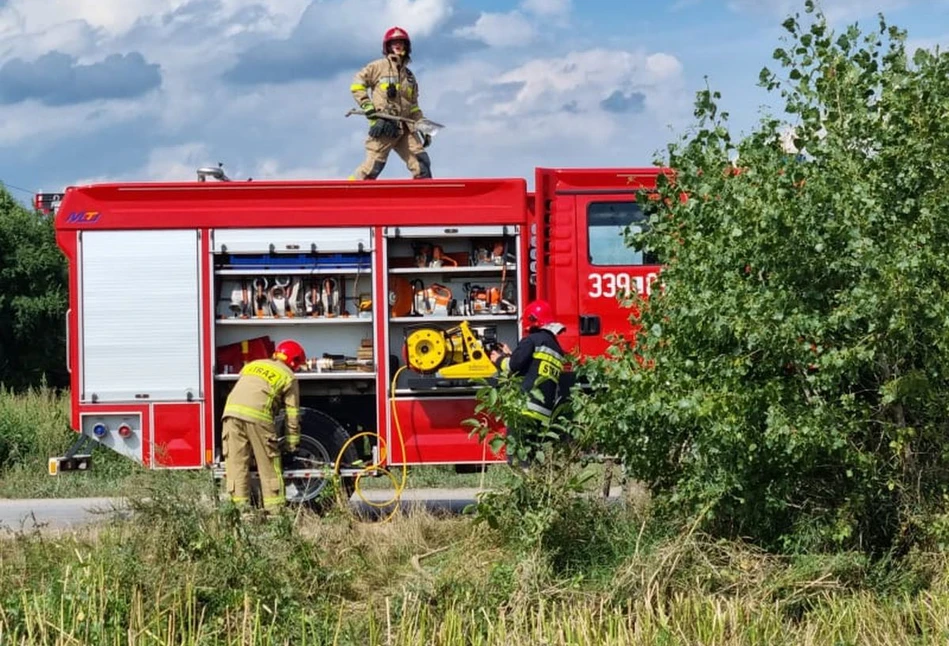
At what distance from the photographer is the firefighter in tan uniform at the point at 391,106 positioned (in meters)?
11.6

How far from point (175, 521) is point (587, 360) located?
8.18 feet

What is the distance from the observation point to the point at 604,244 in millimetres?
10320

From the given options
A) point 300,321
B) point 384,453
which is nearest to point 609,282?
point 384,453

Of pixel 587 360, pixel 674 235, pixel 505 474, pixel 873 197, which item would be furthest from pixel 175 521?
pixel 873 197

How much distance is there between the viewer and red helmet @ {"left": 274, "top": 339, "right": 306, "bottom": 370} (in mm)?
9875

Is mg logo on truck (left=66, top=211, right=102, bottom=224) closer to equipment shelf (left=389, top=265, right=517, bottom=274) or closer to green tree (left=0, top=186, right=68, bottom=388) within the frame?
equipment shelf (left=389, top=265, right=517, bottom=274)

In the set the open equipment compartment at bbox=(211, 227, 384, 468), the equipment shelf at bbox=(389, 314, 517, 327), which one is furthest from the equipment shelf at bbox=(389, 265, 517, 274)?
the equipment shelf at bbox=(389, 314, 517, 327)

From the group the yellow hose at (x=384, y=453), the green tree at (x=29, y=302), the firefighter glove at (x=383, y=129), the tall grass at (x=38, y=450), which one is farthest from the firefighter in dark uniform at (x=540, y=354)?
the green tree at (x=29, y=302)

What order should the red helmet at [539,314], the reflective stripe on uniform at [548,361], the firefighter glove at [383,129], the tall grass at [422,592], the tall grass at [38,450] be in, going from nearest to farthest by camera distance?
1. the tall grass at [422,592]
2. the reflective stripe on uniform at [548,361]
3. the red helmet at [539,314]
4. the firefighter glove at [383,129]
5. the tall grass at [38,450]

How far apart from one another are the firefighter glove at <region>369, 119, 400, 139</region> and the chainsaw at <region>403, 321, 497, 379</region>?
2.20 m

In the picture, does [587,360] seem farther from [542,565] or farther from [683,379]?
[542,565]

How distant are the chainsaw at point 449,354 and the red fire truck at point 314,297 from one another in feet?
0.05

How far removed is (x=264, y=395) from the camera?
31.5 ft

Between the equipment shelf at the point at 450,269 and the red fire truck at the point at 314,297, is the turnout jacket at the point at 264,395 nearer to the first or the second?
the red fire truck at the point at 314,297
